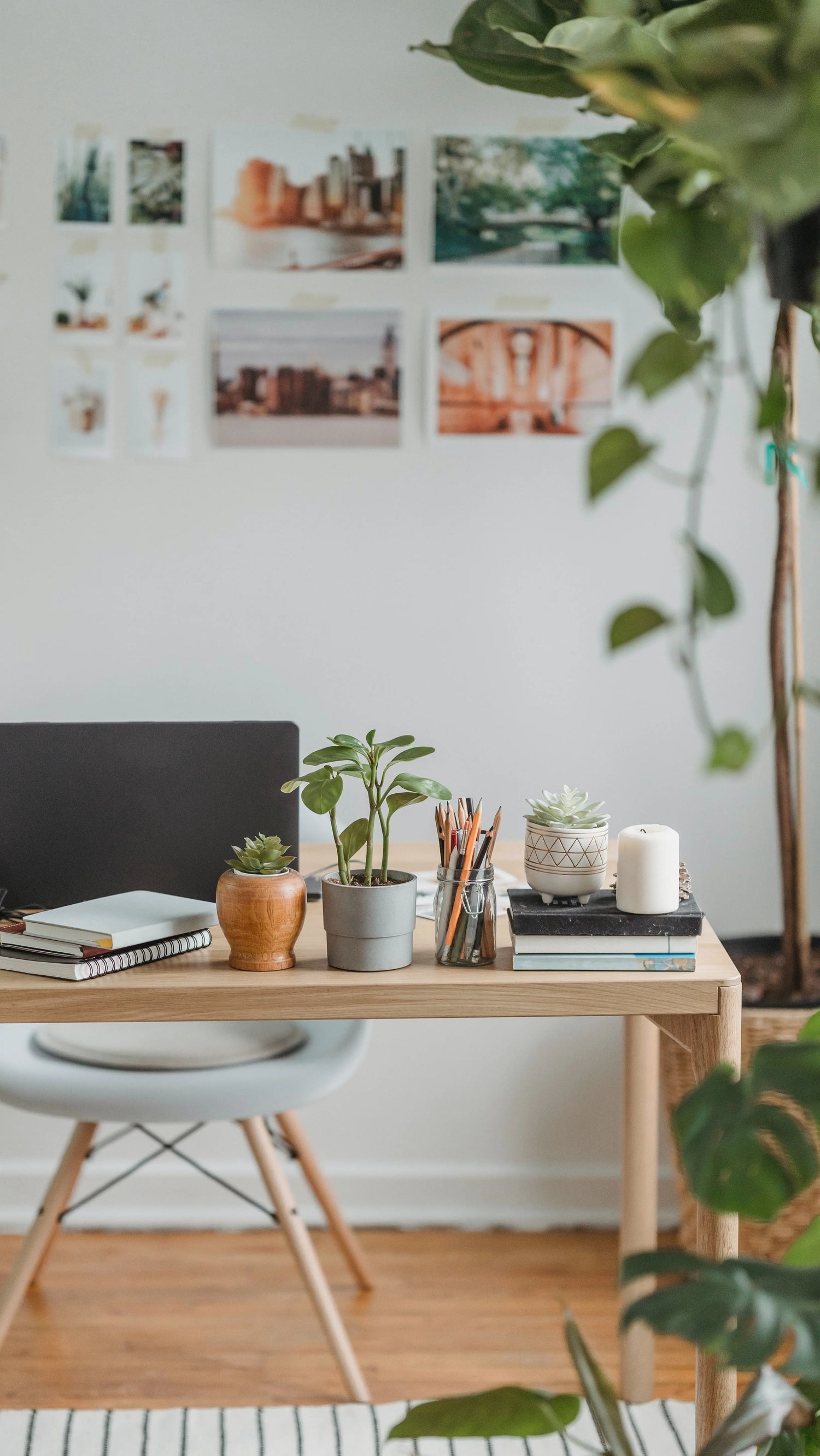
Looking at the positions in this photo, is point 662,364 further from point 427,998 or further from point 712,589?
point 427,998

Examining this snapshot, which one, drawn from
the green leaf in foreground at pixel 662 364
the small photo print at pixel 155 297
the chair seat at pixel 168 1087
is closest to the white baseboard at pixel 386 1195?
the chair seat at pixel 168 1087

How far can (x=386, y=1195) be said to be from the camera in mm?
2314

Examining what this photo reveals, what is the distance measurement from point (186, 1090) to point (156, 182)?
149 cm

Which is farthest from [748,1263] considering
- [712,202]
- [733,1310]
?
[712,202]

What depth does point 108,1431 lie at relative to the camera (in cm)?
170

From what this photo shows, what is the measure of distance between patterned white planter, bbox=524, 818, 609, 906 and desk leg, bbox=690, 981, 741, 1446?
175 mm

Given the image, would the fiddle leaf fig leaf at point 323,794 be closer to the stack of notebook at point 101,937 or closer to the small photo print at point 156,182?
the stack of notebook at point 101,937

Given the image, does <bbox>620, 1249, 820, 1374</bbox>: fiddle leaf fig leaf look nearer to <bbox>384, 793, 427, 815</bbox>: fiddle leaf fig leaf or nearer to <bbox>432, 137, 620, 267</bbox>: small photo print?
<bbox>384, 793, 427, 815</bbox>: fiddle leaf fig leaf

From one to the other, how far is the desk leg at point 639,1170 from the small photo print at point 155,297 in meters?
1.37

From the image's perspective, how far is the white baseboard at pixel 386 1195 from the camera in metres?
2.29

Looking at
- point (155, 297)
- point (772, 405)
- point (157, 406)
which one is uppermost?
point (155, 297)

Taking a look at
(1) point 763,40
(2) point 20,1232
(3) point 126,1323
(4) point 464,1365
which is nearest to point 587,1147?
(4) point 464,1365

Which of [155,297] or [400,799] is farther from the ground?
[155,297]

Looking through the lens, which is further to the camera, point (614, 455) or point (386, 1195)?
point (386, 1195)
